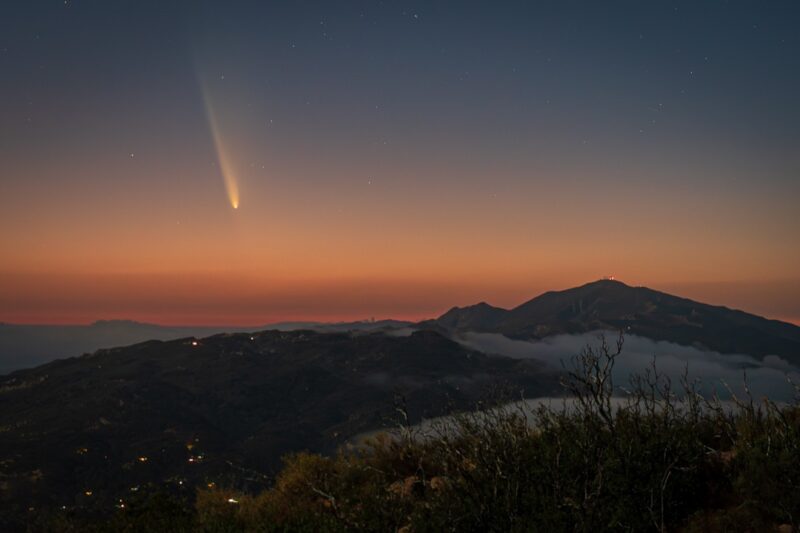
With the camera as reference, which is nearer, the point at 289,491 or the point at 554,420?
the point at 554,420

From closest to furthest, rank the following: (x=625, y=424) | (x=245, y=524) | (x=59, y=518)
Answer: (x=625, y=424) → (x=245, y=524) → (x=59, y=518)

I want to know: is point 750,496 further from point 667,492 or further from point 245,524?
point 245,524

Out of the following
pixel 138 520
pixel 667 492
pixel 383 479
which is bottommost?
pixel 138 520

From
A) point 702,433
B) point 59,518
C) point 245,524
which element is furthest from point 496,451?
point 59,518

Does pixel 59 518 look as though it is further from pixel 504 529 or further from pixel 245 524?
pixel 504 529

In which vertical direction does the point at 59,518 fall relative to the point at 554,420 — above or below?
below

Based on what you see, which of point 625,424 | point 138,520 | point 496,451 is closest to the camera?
point 496,451
